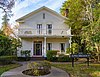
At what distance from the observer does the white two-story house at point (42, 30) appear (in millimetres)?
30984

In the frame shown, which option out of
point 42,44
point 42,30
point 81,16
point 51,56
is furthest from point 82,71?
point 42,30

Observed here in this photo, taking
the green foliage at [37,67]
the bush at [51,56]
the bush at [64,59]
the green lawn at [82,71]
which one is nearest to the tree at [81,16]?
the bush at [64,59]

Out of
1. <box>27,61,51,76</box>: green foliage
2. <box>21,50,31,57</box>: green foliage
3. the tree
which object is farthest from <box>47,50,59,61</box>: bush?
<box>27,61,51,76</box>: green foliage

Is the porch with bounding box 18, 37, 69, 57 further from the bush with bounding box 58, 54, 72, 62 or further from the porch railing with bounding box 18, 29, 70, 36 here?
the bush with bounding box 58, 54, 72, 62

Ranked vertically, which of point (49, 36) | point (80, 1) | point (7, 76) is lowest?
point (7, 76)

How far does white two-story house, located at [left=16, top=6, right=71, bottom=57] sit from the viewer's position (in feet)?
102

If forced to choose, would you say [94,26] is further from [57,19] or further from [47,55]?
[57,19]

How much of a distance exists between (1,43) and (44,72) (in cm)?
1474

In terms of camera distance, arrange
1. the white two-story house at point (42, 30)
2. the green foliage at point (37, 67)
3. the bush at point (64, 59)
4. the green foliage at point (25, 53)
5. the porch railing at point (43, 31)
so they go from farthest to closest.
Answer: the white two-story house at point (42, 30) < the porch railing at point (43, 31) < the green foliage at point (25, 53) < the bush at point (64, 59) < the green foliage at point (37, 67)

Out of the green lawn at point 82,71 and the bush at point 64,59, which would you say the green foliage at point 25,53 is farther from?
the green lawn at point 82,71

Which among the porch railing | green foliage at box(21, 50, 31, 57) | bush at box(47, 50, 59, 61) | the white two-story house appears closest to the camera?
bush at box(47, 50, 59, 61)

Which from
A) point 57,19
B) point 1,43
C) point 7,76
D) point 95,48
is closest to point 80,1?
point 57,19

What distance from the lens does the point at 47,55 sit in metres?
27.8

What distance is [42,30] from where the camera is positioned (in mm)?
31125
